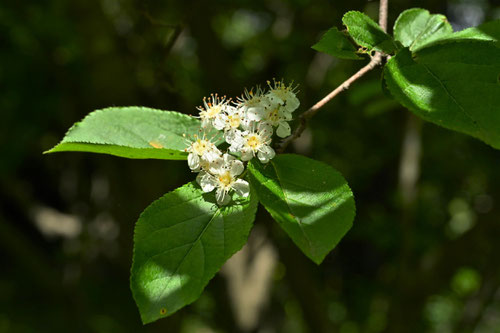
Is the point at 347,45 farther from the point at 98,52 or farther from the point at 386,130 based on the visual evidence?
the point at 386,130

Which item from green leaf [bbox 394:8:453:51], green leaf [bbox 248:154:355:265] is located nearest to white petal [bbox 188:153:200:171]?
green leaf [bbox 248:154:355:265]

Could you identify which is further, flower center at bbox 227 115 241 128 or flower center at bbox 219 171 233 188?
flower center at bbox 227 115 241 128

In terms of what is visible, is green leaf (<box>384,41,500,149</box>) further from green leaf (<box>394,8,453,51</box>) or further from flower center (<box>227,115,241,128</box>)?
flower center (<box>227,115,241,128</box>)

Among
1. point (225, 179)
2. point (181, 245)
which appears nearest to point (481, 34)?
point (225, 179)

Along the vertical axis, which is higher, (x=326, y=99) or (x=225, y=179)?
(x=326, y=99)

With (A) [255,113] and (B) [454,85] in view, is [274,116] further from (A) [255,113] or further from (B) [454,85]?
(B) [454,85]
